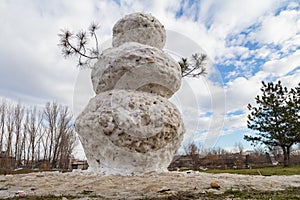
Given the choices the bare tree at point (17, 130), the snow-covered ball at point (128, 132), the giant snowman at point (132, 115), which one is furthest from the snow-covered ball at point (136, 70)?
the bare tree at point (17, 130)

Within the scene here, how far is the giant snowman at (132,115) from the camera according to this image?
5.97 m

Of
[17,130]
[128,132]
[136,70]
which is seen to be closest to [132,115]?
[128,132]

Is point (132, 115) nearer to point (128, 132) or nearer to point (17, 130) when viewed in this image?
point (128, 132)

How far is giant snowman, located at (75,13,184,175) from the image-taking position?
5.97 meters

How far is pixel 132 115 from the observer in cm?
596

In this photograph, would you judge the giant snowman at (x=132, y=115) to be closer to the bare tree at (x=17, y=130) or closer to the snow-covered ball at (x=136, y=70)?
the snow-covered ball at (x=136, y=70)

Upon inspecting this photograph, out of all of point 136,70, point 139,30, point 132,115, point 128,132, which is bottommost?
point 128,132

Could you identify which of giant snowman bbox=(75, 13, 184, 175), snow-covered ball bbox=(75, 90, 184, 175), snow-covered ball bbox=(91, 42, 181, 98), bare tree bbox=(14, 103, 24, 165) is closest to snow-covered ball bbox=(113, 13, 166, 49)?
giant snowman bbox=(75, 13, 184, 175)

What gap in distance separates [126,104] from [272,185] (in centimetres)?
371

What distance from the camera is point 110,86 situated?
6922 millimetres

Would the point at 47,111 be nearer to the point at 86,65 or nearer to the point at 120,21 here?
the point at 86,65

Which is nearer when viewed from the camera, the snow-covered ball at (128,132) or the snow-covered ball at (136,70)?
the snow-covered ball at (128,132)

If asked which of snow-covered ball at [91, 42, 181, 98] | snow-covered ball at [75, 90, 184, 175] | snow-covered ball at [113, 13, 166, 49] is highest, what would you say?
snow-covered ball at [113, 13, 166, 49]

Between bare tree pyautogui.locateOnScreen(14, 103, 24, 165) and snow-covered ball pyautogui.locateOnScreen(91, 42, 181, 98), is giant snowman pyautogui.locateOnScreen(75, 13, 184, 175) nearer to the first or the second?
snow-covered ball pyautogui.locateOnScreen(91, 42, 181, 98)
